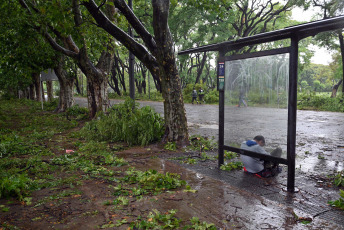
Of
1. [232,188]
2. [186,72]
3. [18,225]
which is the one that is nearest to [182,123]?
[232,188]

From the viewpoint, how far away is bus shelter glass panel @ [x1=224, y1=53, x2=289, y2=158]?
192 inches

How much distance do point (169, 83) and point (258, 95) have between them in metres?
3.29

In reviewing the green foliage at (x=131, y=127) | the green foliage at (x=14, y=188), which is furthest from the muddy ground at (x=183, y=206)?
the green foliage at (x=131, y=127)

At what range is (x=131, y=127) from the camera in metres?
8.97

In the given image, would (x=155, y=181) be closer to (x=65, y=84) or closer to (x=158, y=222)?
(x=158, y=222)

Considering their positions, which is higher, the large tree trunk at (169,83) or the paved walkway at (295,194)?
the large tree trunk at (169,83)

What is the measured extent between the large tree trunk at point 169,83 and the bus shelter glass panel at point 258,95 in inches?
87.6

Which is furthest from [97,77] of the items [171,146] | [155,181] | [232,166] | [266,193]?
[266,193]

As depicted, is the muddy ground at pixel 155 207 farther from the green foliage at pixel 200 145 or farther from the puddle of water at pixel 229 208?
the green foliage at pixel 200 145

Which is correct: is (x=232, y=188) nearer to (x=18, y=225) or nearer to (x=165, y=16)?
(x=18, y=225)

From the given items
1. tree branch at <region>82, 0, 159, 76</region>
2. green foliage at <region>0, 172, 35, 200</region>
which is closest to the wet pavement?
green foliage at <region>0, 172, 35, 200</region>

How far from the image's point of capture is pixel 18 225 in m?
3.58

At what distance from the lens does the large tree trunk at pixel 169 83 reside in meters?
7.90

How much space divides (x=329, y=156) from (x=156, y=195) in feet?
15.3
